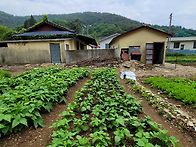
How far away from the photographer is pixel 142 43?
65.4 ft

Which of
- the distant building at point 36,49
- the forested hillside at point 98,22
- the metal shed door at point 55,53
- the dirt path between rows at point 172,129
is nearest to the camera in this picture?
the dirt path between rows at point 172,129

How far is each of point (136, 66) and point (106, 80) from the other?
7712mm

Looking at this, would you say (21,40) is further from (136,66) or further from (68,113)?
(68,113)

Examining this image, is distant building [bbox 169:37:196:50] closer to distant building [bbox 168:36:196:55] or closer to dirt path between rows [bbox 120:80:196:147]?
distant building [bbox 168:36:196:55]

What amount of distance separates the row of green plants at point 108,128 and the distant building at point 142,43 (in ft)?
47.4

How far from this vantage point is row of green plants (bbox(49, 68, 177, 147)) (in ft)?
11.4

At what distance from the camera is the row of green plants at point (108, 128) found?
3467mm

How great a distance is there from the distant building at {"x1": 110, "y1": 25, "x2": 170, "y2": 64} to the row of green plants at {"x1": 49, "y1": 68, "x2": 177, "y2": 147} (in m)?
14.5

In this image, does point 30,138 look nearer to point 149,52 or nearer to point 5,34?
point 149,52

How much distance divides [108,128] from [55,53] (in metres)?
15.8

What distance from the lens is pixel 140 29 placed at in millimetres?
19812

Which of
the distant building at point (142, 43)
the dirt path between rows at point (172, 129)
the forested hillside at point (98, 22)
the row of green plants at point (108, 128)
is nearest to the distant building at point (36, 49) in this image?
the distant building at point (142, 43)

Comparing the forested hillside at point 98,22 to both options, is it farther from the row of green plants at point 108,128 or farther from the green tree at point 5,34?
the row of green plants at point 108,128

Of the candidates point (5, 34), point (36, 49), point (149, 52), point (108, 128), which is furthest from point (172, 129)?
point (5, 34)
